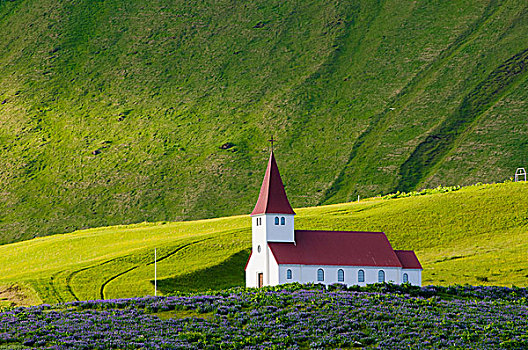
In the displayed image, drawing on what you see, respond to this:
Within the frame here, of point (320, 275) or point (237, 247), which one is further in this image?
point (237, 247)

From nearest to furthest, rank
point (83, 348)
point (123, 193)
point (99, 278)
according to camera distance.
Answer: point (83, 348) → point (99, 278) → point (123, 193)

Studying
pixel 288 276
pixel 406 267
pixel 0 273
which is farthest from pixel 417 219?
pixel 0 273

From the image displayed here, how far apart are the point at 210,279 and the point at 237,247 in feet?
35.9

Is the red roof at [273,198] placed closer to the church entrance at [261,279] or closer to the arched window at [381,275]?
the church entrance at [261,279]

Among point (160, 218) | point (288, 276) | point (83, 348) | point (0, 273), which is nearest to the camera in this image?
point (83, 348)

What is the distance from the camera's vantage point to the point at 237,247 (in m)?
84.0

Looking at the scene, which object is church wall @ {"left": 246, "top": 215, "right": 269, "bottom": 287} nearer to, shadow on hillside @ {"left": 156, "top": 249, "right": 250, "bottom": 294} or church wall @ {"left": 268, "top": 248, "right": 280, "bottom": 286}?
church wall @ {"left": 268, "top": 248, "right": 280, "bottom": 286}

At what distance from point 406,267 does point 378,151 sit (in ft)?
385

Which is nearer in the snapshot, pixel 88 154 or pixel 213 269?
pixel 213 269

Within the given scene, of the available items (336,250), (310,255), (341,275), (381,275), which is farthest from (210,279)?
(381,275)

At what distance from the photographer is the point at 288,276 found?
205 ft

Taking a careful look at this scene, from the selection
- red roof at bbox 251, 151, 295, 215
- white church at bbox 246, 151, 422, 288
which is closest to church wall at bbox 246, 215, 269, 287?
white church at bbox 246, 151, 422, 288

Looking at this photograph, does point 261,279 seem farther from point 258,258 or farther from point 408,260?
point 408,260

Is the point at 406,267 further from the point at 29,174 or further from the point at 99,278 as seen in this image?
the point at 29,174
